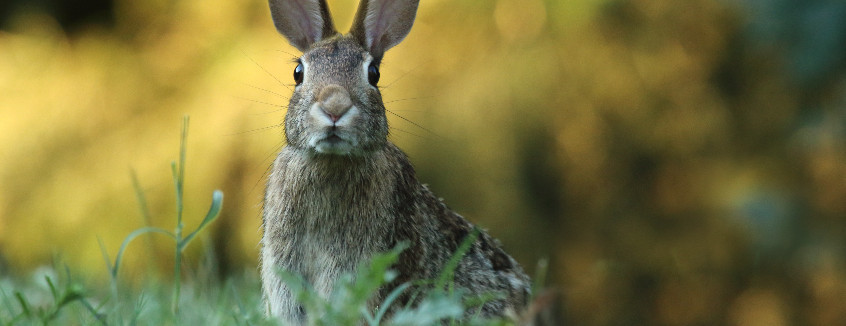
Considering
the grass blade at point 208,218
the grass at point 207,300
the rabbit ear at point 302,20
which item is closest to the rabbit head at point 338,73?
the rabbit ear at point 302,20

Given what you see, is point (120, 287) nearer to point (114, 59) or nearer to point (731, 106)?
point (114, 59)

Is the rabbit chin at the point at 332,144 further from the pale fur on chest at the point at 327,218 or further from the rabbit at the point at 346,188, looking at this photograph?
the pale fur on chest at the point at 327,218

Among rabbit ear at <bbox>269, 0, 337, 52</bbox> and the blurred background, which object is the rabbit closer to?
rabbit ear at <bbox>269, 0, 337, 52</bbox>

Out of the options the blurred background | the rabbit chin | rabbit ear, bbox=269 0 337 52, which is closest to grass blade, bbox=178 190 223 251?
the rabbit chin

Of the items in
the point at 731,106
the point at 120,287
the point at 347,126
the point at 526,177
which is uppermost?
the point at 731,106

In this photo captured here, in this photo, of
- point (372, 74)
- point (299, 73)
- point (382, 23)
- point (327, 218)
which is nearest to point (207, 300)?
point (327, 218)

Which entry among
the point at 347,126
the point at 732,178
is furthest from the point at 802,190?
the point at 347,126
